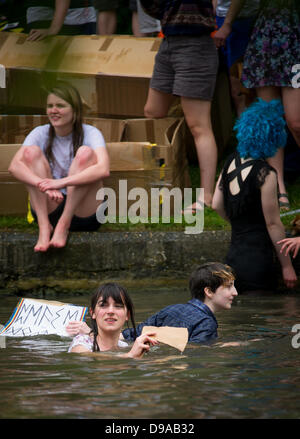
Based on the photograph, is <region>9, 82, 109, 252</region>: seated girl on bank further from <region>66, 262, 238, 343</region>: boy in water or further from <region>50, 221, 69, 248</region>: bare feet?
<region>66, 262, 238, 343</region>: boy in water

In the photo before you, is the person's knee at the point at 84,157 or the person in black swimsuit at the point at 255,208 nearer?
the person in black swimsuit at the point at 255,208

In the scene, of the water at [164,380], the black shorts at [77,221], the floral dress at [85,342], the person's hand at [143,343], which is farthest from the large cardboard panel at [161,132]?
the person's hand at [143,343]

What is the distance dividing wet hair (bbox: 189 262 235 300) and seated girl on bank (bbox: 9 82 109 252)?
139 centimetres

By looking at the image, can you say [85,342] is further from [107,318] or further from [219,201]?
[219,201]

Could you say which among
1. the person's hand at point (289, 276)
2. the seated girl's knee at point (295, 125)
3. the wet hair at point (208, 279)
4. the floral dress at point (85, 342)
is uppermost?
the seated girl's knee at point (295, 125)

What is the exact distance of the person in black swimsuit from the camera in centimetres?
498

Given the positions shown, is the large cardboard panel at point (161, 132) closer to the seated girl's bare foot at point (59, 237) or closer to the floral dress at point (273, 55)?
the floral dress at point (273, 55)

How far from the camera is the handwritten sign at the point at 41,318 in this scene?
4.58 m

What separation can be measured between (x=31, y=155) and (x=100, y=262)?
84cm

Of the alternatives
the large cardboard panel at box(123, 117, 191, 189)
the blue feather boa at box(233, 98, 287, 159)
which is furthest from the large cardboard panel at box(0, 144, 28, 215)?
the blue feather boa at box(233, 98, 287, 159)

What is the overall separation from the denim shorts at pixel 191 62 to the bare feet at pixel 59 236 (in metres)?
1.22

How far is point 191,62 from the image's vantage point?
5.71 meters

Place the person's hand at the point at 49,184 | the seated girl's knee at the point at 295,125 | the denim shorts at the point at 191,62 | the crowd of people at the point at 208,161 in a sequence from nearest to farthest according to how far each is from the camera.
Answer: the crowd of people at the point at 208,161, the person's hand at the point at 49,184, the denim shorts at the point at 191,62, the seated girl's knee at the point at 295,125

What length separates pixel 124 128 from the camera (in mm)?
6410
